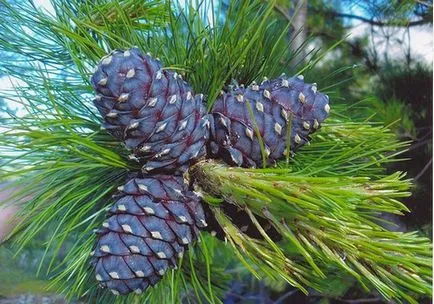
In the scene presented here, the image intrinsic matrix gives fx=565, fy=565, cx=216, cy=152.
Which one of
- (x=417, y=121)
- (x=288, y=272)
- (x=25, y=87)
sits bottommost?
(x=417, y=121)

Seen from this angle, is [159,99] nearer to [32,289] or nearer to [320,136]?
[320,136]

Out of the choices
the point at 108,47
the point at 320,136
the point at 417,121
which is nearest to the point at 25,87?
the point at 108,47

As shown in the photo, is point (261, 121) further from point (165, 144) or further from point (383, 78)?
point (383, 78)

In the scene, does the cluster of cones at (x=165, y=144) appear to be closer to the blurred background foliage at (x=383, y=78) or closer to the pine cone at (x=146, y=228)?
the pine cone at (x=146, y=228)

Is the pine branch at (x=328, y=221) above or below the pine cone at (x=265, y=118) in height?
below

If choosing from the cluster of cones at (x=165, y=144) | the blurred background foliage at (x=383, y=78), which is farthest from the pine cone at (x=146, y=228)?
the blurred background foliage at (x=383, y=78)
